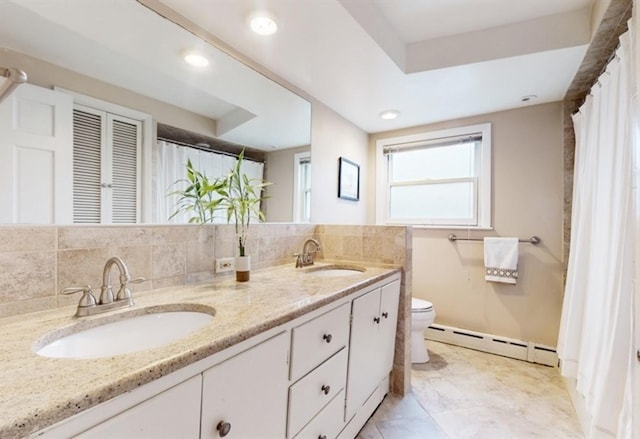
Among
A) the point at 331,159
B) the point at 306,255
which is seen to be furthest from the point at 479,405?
the point at 331,159

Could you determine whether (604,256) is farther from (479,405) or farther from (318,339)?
(318,339)

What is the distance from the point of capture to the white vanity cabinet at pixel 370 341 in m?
1.45

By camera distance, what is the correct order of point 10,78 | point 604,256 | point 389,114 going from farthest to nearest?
point 389,114 → point 604,256 → point 10,78

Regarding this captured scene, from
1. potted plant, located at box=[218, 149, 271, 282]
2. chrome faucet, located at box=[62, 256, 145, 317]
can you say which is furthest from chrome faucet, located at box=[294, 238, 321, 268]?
chrome faucet, located at box=[62, 256, 145, 317]

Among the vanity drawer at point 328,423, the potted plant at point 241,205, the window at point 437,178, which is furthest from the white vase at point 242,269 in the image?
the window at point 437,178

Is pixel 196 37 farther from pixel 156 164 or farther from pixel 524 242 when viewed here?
pixel 524 242

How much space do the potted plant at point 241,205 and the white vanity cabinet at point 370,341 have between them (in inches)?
22.9

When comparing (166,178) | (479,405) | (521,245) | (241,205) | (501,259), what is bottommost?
(479,405)

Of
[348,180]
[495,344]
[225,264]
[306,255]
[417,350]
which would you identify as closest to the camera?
[225,264]

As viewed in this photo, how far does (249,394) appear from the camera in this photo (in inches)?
34.2

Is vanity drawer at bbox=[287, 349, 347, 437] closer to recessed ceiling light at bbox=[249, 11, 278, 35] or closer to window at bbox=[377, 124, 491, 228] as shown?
recessed ceiling light at bbox=[249, 11, 278, 35]

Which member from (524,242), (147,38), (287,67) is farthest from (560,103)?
(147,38)

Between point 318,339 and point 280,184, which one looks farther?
point 280,184

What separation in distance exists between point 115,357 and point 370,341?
1.22m
